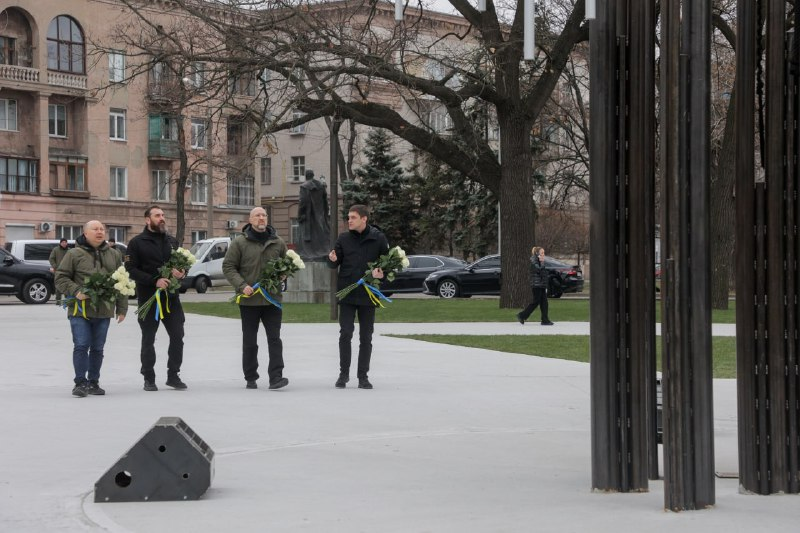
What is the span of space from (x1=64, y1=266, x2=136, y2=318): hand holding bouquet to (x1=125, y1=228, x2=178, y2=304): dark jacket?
2.54ft

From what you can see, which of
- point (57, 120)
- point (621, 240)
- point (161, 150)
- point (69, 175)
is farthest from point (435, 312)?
point (161, 150)

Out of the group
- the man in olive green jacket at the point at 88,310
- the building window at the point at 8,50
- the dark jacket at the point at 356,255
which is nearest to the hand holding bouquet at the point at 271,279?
the dark jacket at the point at 356,255

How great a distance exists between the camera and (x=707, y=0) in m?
7.72

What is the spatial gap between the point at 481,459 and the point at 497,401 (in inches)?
150

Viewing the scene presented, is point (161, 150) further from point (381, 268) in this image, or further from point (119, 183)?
point (381, 268)

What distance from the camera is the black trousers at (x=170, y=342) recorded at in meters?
14.8

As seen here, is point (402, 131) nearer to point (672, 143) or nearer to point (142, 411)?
point (142, 411)

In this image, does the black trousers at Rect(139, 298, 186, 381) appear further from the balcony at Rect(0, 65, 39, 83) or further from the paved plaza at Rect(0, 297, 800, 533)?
the balcony at Rect(0, 65, 39, 83)

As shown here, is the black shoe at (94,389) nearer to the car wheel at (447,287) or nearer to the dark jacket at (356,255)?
the dark jacket at (356,255)

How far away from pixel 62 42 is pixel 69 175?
641 centimetres

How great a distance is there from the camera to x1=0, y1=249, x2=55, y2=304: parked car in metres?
39.9

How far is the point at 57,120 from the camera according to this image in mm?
66125

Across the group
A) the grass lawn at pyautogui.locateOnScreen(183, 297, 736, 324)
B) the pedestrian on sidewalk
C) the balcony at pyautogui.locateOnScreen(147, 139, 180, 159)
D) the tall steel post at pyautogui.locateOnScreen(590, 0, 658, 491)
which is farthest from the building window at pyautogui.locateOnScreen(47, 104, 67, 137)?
the tall steel post at pyautogui.locateOnScreen(590, 0, 658, 491)

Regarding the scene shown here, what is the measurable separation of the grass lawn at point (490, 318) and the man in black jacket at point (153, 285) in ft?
19.9
